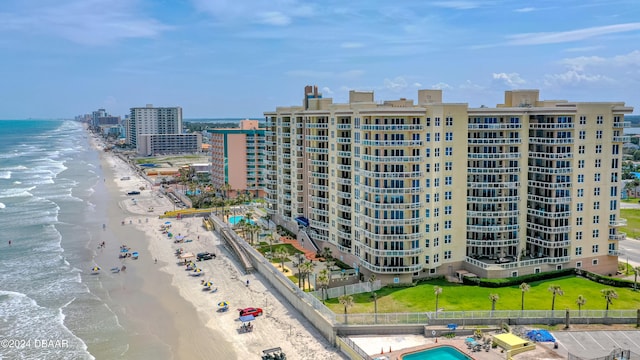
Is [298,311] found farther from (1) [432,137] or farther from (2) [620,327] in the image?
(2) [620,327]

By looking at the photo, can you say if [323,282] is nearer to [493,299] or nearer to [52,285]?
[493,299]

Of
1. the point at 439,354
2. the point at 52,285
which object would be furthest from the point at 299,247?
the point at 439,354

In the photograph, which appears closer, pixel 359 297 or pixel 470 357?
pixel 470 357

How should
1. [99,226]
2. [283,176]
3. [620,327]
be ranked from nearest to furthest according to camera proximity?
[620,327] < [283,176] < [99,226]

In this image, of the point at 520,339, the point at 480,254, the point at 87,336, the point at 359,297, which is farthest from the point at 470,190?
the point at 87,336

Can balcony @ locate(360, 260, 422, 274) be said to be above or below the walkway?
above

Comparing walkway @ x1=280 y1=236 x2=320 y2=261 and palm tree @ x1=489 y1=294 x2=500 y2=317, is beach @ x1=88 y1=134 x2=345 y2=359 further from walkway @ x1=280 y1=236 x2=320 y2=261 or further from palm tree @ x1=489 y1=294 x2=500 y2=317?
palm tree @ x1=489 y1=294 x2=500 y2=317

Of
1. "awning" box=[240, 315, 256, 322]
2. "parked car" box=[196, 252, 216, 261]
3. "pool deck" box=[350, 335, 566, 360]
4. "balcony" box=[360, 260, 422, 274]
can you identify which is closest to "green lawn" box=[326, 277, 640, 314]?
"balcony" box=[360, 260, 422, 274]
